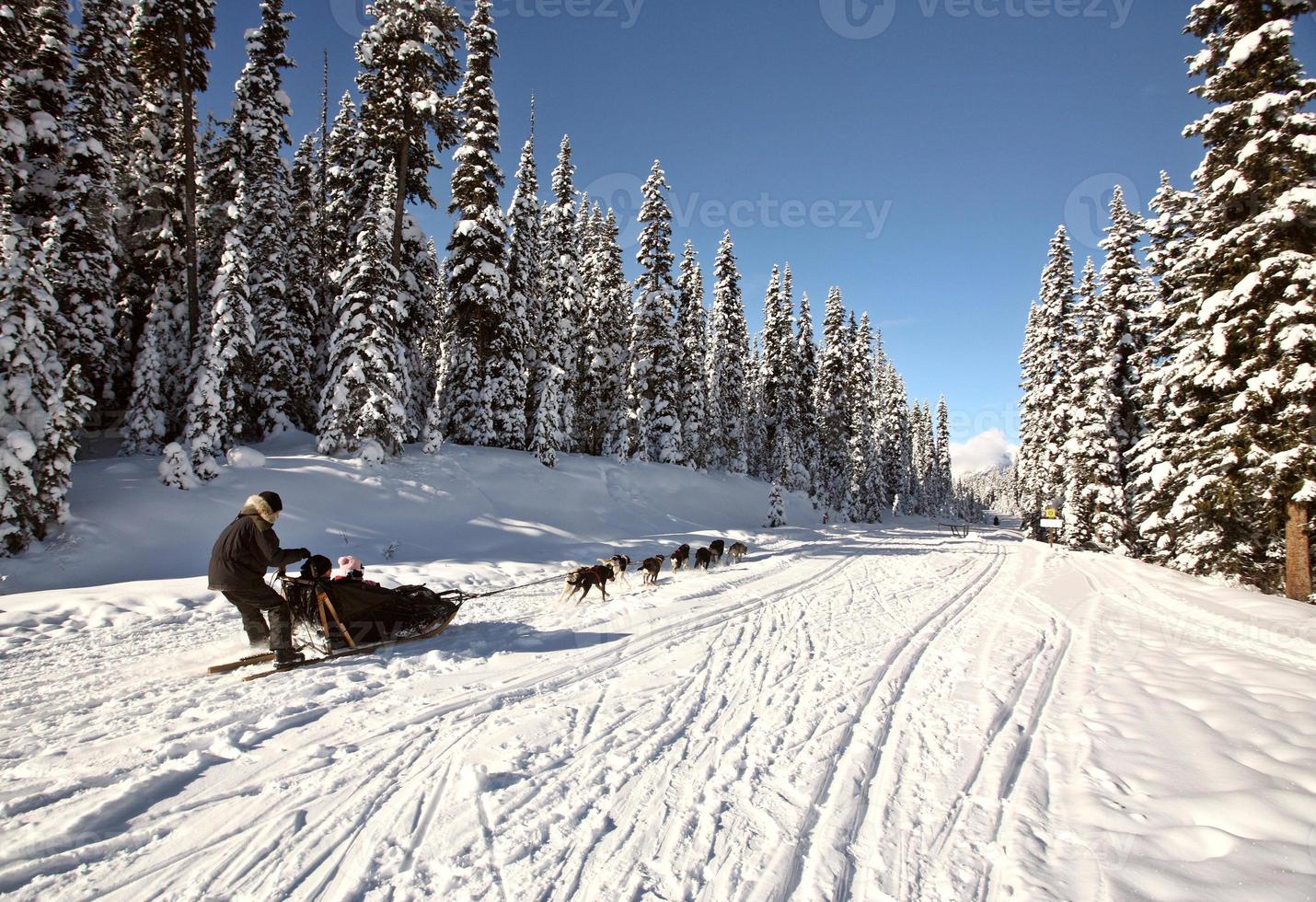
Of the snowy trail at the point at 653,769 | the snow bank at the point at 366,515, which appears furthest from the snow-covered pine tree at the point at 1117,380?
the snowy trail at the point at 653,769

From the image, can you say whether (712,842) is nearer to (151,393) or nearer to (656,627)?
(656,627)

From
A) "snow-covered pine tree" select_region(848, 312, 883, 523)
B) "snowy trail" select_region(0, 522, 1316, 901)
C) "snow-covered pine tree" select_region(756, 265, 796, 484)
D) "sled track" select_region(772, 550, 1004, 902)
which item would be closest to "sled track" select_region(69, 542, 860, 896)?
"snowy trail" select_region(0, 522, 1316, 901)

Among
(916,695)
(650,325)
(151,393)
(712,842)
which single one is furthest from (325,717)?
(650,325)

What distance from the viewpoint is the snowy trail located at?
3211mm

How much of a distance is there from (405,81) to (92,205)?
37.1ft

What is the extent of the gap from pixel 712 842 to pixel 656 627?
4.88 meters

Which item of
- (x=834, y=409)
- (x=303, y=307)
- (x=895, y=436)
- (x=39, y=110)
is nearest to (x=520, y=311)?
(x=303, y=307)

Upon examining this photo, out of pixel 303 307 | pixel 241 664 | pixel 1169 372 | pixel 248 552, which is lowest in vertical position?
pixel 241 664

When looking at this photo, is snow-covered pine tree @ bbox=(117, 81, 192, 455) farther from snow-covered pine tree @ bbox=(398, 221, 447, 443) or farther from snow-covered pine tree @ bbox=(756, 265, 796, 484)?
snow-covered pine tree @ bbox=(756, 265, 796, 484)

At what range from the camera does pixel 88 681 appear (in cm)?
567

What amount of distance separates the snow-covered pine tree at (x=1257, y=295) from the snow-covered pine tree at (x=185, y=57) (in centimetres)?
2991

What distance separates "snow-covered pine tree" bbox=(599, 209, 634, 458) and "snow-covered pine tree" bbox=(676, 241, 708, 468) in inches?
141

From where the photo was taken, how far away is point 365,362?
18609 mm

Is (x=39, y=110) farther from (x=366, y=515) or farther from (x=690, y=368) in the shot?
Answer: (x=690, y=368)
